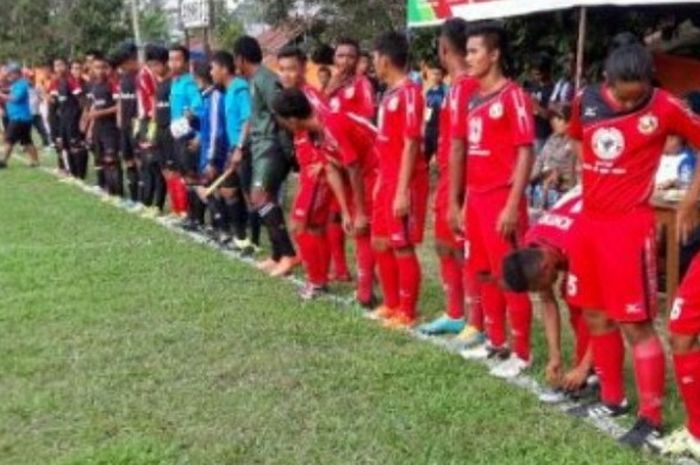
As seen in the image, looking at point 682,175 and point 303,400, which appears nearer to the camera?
point 303,400

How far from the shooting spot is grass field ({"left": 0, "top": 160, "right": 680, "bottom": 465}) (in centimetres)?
449

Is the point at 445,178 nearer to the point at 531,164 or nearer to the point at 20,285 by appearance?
the point at 531,164

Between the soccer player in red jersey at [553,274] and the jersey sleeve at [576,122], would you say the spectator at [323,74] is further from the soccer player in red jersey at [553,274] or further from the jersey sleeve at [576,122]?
the jersey sleeve at [576,122]

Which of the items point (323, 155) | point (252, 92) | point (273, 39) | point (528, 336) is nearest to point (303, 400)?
point (528, 336)

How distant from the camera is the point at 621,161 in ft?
14.5

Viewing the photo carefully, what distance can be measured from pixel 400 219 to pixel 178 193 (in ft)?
17.1

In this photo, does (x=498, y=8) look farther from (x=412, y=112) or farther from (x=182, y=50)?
(x=412, y=112)

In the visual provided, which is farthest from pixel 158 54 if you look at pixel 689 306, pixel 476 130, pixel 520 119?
pixel 689 306

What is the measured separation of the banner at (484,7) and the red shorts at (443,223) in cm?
280

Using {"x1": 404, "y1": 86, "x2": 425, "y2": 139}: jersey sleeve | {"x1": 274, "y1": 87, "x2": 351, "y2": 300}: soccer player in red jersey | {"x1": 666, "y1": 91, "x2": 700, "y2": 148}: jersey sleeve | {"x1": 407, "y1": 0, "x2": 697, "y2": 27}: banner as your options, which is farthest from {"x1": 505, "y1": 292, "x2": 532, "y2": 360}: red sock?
{"x1": 407, "y1": 0, "x2": 697, "y2": 27}: banner

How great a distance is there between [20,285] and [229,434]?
374 cm

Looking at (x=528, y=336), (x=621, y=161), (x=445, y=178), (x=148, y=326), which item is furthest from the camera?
(x=148, y=326)

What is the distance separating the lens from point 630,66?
4293mm

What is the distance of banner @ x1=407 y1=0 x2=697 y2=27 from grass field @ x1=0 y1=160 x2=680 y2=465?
262 centimetres
